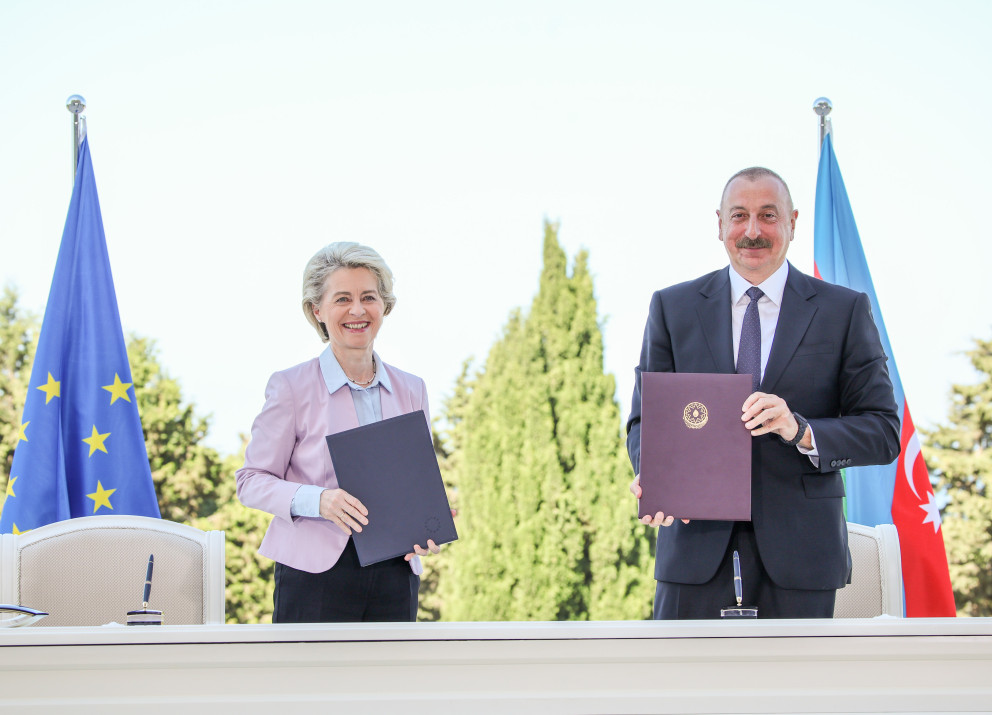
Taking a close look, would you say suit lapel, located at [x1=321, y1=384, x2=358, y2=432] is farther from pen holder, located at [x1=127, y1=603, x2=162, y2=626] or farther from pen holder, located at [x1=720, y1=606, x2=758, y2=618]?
pen holder, located at [x1=720, y1=606, x2=758, y2=618]

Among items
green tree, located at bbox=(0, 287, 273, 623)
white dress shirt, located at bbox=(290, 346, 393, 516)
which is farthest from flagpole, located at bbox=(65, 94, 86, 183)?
green tree, located at bbox=(0, 287, 273, 623)

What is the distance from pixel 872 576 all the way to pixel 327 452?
5.81 feet

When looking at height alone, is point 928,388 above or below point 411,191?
below

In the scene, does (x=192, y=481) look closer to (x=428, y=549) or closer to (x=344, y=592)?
(x=344, y=592)

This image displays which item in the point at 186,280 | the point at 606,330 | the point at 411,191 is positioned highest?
the point at 411,191

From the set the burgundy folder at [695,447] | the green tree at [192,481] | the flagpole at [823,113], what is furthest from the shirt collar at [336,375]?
the green tree at [192,481]

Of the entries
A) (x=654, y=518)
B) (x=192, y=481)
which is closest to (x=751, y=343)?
(x=654, y=518)

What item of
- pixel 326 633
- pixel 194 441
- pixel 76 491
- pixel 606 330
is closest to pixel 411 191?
pixel 606 330

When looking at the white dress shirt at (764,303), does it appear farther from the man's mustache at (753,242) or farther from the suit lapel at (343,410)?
the suit lapel at (343,410)

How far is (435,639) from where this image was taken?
1139 mm

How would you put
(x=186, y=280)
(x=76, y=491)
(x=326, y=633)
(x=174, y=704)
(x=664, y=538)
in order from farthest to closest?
1. (x=186, y=280)
2. (x=76, y=491)
3. (x=664, y=538)
4. (x=326, y=633)
5. (x=174, y=704)

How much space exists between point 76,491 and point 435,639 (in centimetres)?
326

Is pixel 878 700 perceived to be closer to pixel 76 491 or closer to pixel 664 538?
pixel 664 538

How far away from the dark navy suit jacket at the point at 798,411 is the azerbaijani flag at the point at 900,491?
185cm
